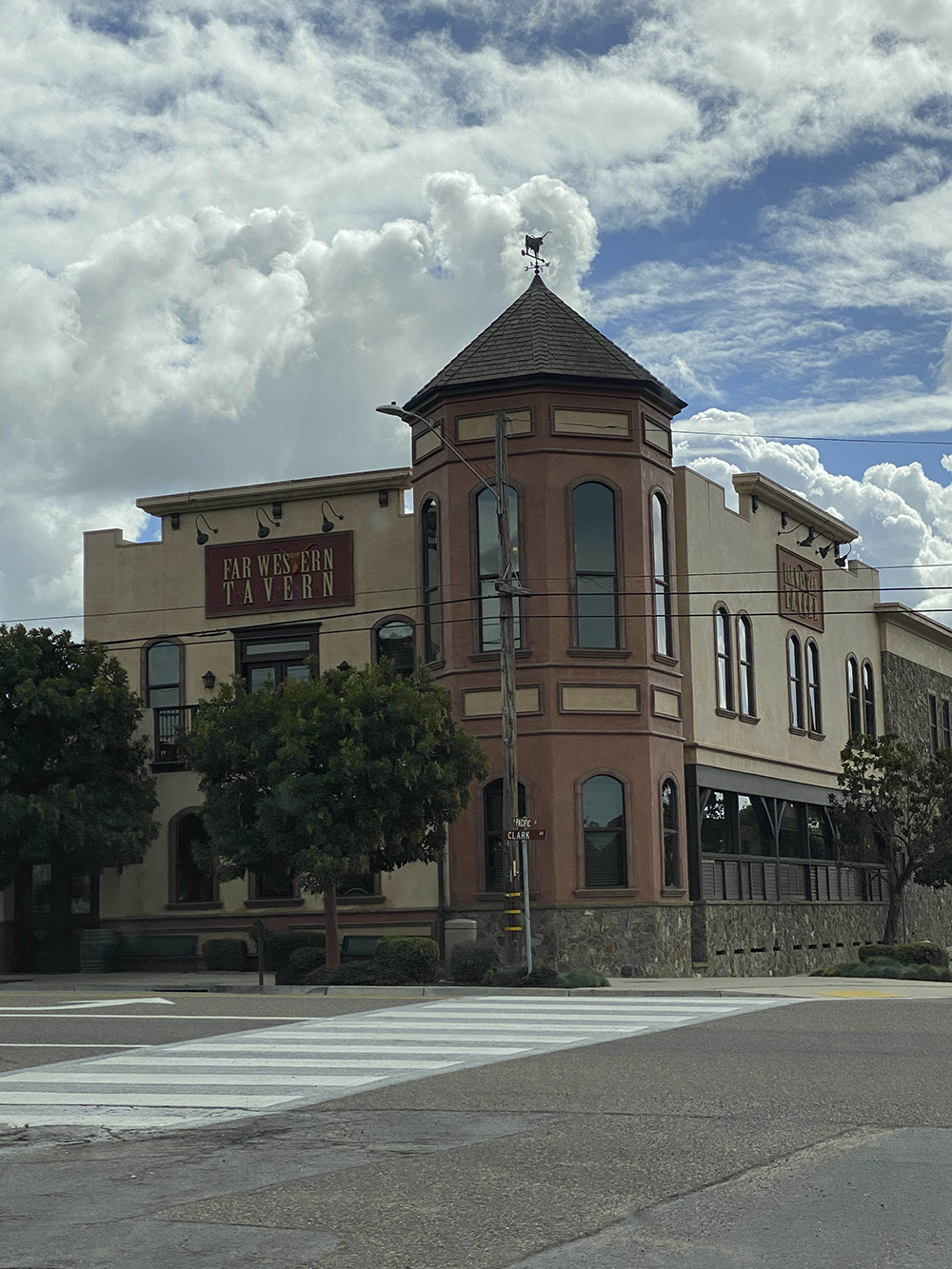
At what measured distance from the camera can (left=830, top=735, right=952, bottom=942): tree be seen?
3431 cm

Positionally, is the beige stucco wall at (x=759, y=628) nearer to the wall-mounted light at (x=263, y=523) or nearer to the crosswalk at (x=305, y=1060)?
the wall-mounted light at (x=263, y=523)

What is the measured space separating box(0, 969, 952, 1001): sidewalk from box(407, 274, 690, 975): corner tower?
2534 mm

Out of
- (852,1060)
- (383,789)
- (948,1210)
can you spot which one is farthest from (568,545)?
(948,1210)

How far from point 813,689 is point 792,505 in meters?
4.45

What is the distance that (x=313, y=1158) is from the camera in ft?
29.6

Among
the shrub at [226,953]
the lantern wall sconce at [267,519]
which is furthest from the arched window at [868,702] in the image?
the shrub at [226,953]

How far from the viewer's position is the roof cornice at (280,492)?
107 ft

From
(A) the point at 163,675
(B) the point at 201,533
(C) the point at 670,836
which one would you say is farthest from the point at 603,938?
(B) the point at 201,533

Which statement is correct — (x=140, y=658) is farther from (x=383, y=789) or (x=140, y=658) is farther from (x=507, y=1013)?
(x=507, y=1013)

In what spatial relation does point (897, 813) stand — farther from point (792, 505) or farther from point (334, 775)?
point (334, 775)

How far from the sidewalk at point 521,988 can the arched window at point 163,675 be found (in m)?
6.06

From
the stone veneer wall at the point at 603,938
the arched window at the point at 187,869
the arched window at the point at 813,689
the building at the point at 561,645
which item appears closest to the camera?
the stone veneer wall at the point at 603,938

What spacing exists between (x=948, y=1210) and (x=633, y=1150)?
83.3 inches

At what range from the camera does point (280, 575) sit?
3350 centimetres
